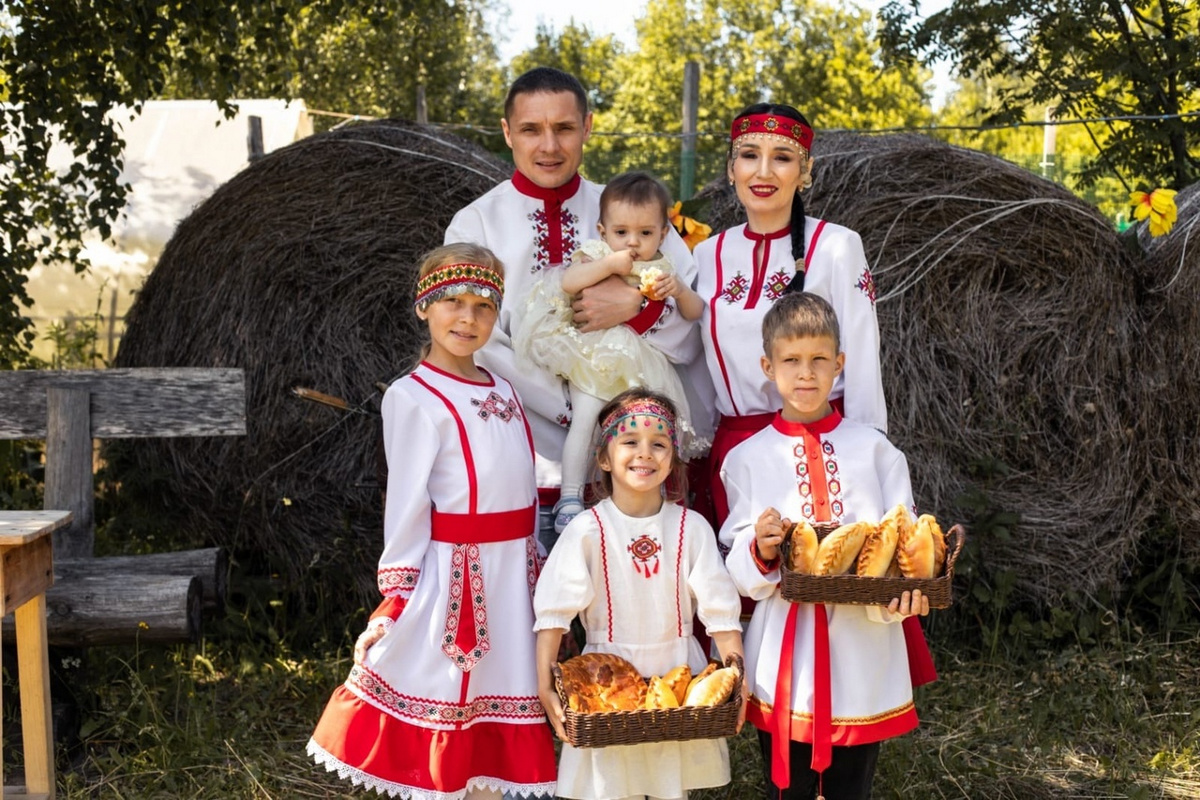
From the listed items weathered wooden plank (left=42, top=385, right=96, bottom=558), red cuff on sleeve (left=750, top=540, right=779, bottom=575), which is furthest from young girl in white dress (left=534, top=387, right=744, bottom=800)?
weathered wooden plank (left=42, top=385, right=96, bottom=558)

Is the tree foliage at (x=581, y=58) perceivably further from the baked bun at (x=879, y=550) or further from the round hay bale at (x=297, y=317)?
the baked bun at (x=879, y=550)

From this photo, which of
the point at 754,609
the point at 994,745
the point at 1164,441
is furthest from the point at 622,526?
the point at 1164,441

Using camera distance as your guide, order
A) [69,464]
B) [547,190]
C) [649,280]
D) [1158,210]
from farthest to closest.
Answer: [1158,210] < [69,464] < [547,190] < [649,280]

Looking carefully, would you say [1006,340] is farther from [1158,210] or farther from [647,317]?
[647,317]

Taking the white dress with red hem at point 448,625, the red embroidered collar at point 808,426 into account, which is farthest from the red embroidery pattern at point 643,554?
the red embroidered collar at point 808,426

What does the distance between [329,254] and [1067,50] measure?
4.00m

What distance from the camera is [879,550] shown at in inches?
105

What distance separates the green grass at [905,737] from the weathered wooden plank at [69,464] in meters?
0.44

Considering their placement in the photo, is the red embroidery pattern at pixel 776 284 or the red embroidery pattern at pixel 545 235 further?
the red embroidery pattern at pixel 545 235

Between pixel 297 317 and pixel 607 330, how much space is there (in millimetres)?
2505

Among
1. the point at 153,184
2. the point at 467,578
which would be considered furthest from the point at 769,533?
the point at 153,184

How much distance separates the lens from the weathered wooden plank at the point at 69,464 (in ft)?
13.4

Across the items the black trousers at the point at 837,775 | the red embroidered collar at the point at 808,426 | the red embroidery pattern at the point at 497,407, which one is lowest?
the black trousers at the point at 837,775

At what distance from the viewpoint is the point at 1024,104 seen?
700 centimetres
